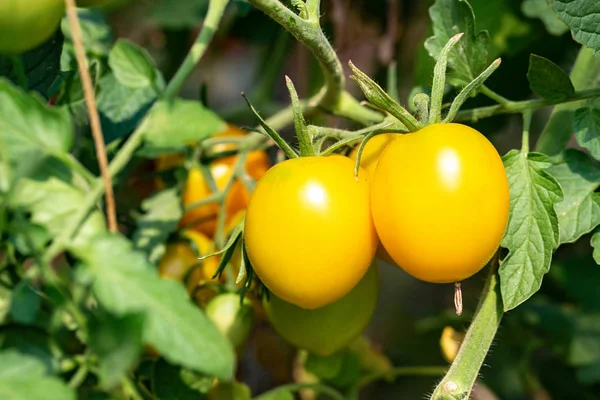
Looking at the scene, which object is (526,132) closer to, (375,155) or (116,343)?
(375,155)

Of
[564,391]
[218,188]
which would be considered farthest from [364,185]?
[564,391]

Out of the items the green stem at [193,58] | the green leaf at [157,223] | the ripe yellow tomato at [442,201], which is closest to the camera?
the ripe yellow tomato at [442,201]

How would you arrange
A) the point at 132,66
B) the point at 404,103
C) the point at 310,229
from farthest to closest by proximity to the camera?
the point at 404,103
the point at 132,66
the point at 310,229

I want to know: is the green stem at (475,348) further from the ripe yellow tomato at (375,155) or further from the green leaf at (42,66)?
the green leaf at (42,66)

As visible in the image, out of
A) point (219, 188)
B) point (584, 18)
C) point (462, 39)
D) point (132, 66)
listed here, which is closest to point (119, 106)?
point (132, 66)

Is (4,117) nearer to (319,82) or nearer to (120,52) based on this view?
(120,52)

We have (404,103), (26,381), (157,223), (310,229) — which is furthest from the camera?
(404,103)

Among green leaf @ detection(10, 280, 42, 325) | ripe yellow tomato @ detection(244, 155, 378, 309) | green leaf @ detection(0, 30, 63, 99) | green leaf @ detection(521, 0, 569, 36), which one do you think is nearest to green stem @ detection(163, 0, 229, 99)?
green leaf @ detection(0, 30, 63, 99)

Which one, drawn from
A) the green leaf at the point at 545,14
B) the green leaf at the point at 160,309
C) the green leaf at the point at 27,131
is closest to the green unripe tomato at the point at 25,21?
the green leaf at the point at 27,131
